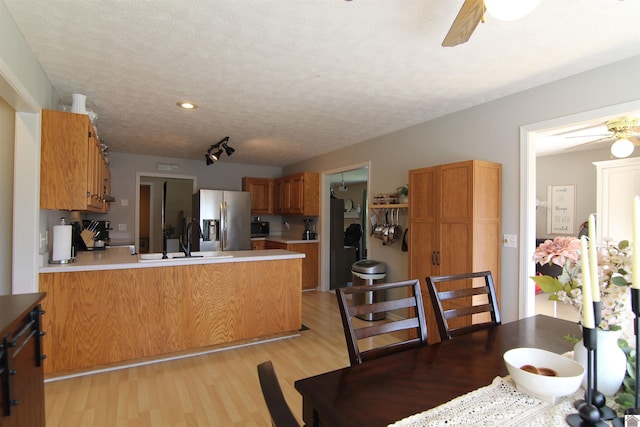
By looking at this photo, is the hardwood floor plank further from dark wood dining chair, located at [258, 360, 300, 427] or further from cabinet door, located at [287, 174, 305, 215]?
cabinet door, located at [287, 174, 305, 215]

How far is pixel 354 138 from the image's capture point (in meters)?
4.60

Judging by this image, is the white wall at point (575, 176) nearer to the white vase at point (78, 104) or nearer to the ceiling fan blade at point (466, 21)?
the ceiling fan blade at point (466, 21)

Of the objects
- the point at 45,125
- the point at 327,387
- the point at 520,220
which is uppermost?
the point at 45,125

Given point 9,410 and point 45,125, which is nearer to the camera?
point 9,410

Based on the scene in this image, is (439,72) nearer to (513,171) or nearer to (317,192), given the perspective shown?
(513,171)

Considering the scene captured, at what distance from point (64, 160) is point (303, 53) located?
1.94m

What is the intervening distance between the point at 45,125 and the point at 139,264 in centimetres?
123

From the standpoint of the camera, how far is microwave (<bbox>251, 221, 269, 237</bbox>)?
21.7ft

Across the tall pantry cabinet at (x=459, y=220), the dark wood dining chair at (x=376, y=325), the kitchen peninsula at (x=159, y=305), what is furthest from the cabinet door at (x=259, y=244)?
the dark wood dining chair at (x=376, y=325)

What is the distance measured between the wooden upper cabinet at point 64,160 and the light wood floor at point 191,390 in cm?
137

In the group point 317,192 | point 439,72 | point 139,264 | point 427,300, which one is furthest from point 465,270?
point 317,192

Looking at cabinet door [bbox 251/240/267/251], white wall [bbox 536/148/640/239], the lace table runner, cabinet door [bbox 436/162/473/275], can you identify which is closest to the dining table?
the lace table runner

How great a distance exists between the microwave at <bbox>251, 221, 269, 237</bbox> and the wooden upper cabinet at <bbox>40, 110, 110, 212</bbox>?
13.3 ft

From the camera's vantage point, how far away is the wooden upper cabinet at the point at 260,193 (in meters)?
6.52
